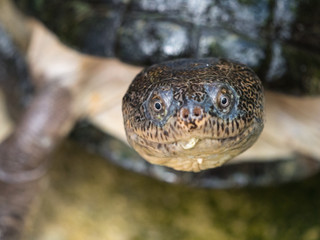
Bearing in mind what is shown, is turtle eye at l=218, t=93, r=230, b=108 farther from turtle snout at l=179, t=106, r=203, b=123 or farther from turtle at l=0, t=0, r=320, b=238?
turtle at l=0, t=0, r=320, b=238

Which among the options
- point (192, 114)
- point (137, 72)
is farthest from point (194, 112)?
point (137, 72)

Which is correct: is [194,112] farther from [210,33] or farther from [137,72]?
[137,72]

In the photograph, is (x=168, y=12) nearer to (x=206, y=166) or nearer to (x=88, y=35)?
(x=88, y=35)

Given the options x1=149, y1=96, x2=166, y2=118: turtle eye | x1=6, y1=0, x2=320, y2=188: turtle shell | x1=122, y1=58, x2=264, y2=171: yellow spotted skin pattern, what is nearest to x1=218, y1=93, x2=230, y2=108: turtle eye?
x1=122, y1=58, x2=264, y2=171: yellow spotted skin pattern

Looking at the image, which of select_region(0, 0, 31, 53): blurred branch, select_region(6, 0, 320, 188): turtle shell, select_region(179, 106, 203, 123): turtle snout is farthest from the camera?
select_region(0, 0, 31, 53): blurred branch

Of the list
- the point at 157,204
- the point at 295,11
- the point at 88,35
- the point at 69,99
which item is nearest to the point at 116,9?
the point at 88,35

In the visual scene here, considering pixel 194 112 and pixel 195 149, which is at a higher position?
pixel 194 112
